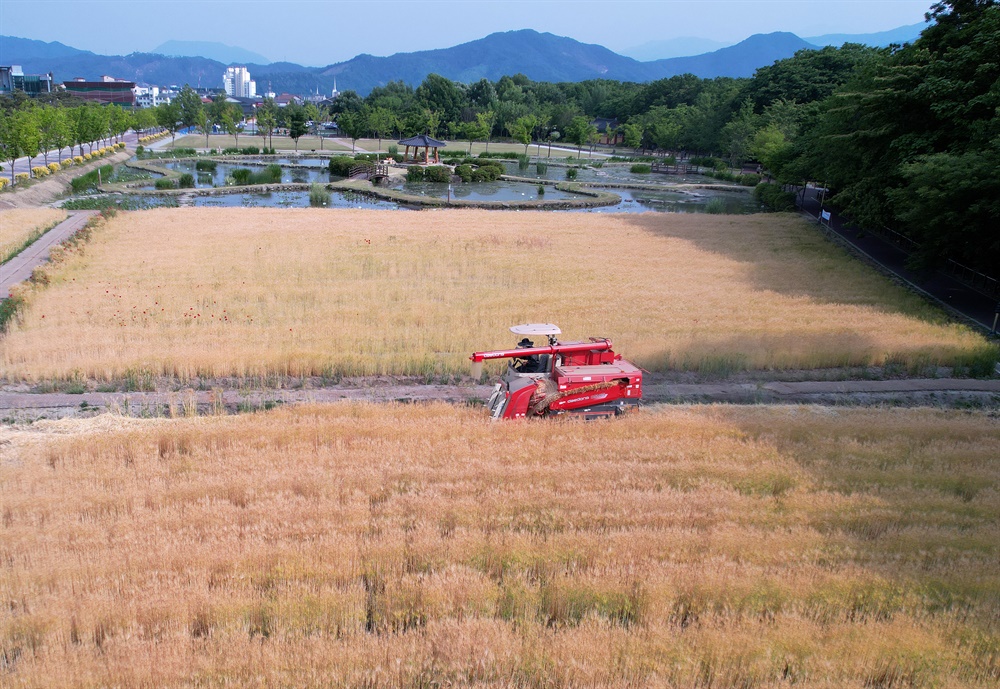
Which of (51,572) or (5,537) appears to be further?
(5,537)

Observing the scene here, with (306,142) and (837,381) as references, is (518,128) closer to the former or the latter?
(306,142)

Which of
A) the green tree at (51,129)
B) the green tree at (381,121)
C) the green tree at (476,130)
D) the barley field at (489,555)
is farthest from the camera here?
the green tree at (381,121)

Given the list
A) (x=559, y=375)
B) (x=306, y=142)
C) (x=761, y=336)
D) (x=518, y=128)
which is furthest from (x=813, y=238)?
(x=306, y=142)

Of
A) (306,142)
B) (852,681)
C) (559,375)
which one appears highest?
(306,142)

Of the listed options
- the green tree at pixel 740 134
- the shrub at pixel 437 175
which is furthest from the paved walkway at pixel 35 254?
the green tree at pixel 740 134

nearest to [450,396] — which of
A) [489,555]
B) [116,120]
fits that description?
[489,555]

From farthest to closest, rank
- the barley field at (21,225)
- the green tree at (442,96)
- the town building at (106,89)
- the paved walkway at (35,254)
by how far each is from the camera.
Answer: the town building at (106,89) < the green tree at (442,96) < the barley field at (21,225) < the paved walkway at (35,254)

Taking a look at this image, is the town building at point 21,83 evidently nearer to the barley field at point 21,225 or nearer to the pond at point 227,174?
the pond at point 227,174

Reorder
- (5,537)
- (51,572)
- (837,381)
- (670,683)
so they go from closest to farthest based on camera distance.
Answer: (670,683), (51,572), (5,537), (837,381)
